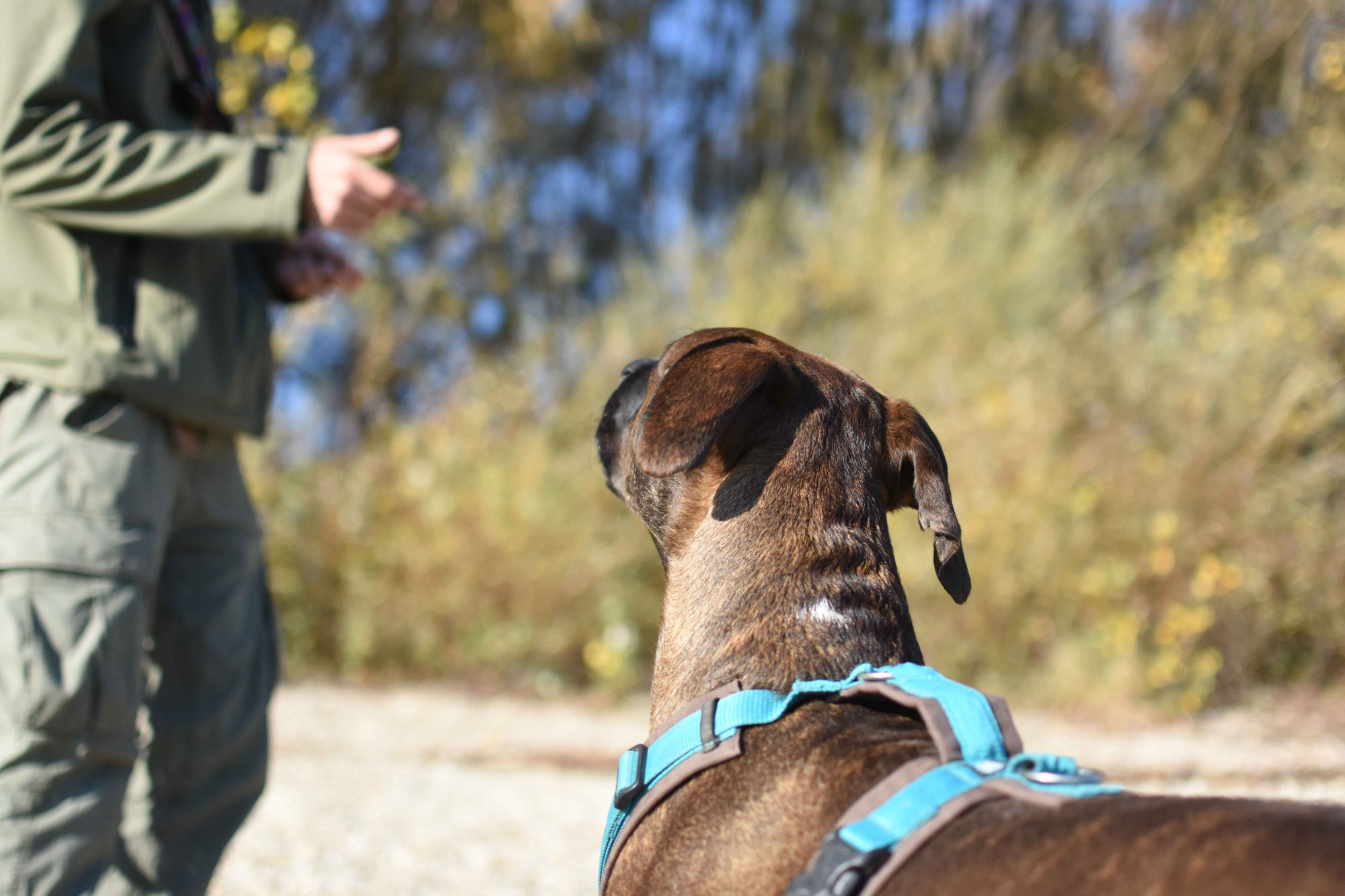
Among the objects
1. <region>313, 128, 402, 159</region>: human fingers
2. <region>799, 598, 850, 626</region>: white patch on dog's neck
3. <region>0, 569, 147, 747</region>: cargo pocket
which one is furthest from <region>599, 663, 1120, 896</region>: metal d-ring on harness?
<region>313, 128, 402, 159</region>: human fingers

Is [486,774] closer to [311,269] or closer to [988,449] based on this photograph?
[311,269]

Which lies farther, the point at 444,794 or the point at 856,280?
the point at 856,280

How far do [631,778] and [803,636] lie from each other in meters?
0.39

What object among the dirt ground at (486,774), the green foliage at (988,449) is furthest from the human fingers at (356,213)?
the green foliage at (988,449)


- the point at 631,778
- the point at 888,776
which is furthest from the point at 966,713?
the point at 631,778

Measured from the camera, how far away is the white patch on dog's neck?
6.34ft

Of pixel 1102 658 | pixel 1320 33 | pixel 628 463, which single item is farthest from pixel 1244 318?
pixel 628 463

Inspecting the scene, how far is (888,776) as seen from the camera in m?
1.51

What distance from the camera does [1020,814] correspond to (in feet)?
4.48

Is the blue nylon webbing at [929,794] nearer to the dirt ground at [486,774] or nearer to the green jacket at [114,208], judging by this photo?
the green jacket at [114,208]

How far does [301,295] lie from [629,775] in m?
1.84

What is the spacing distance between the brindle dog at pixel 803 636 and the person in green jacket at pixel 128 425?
38.6 inches

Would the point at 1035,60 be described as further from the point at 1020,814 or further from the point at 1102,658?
the point at 1020,814

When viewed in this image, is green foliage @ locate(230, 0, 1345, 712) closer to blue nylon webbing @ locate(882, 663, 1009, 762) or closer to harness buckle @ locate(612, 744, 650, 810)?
harness buckle @ locate(612, 744, 650, 810)
